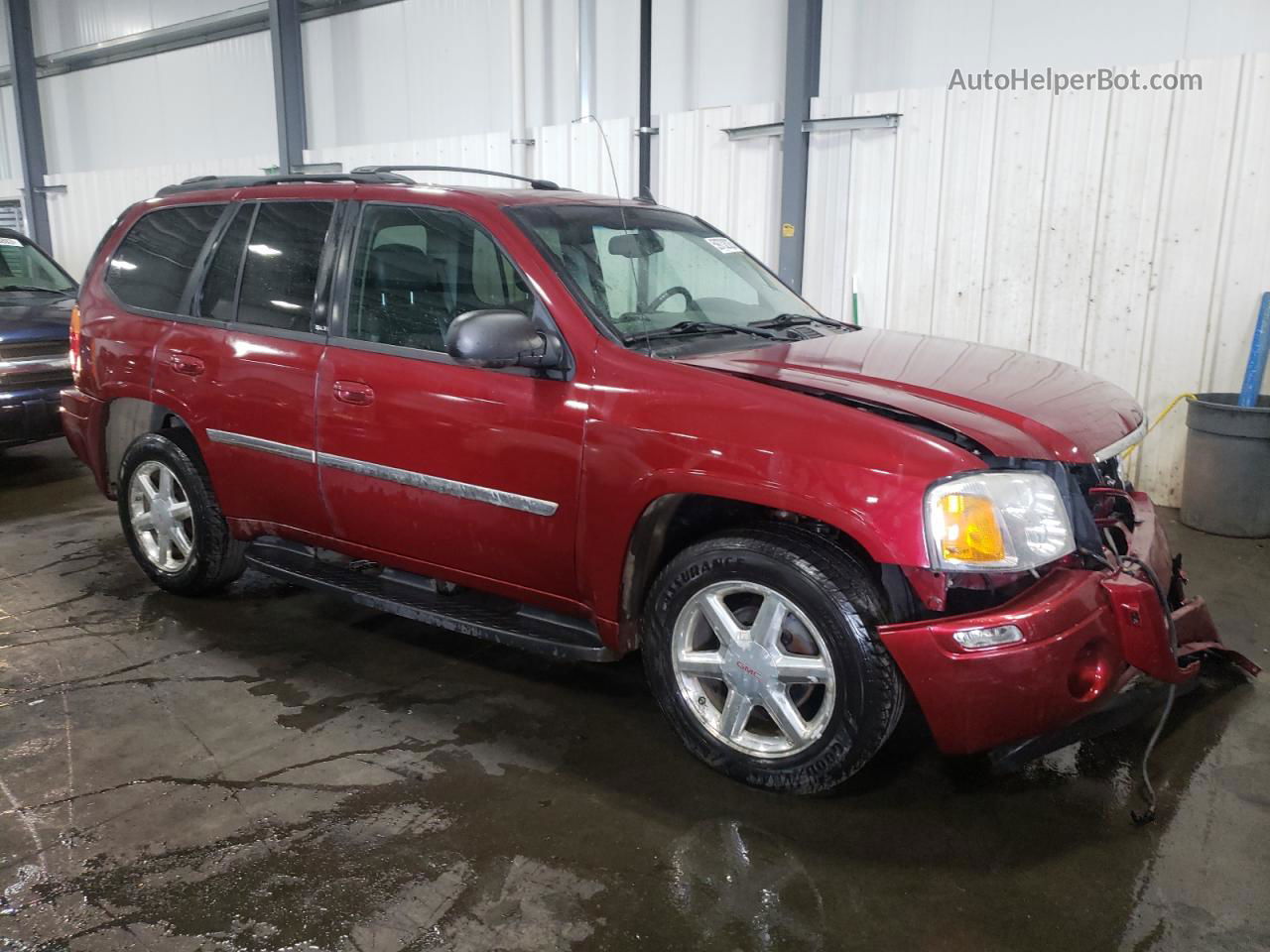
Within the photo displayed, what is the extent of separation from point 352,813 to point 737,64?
636 centimetres

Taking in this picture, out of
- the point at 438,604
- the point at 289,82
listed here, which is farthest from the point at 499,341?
the point at 289,82

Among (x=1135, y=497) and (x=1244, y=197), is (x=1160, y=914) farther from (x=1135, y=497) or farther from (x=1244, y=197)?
(x=1244, y=197)

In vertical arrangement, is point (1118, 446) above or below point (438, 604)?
above

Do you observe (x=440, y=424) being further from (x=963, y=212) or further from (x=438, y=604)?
(x=963, y=212)

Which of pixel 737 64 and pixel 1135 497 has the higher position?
pixel 737 64

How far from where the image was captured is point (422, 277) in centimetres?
316

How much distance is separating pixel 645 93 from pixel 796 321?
188 inches

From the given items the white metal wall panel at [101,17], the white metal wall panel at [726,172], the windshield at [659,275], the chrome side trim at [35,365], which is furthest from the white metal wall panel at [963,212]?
the white metal wall panel at [101,17]

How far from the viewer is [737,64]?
720 centimetres

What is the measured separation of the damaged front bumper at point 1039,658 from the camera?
220 cm

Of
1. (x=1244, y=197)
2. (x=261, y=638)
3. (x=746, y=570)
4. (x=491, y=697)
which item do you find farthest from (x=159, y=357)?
(x=1244, y=197)

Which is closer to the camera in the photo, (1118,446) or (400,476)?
(1118,446)

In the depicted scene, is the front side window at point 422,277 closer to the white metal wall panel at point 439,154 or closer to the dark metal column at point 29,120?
the white metal wall panel at point 439,154

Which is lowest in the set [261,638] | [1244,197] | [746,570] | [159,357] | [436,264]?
[261,638]
